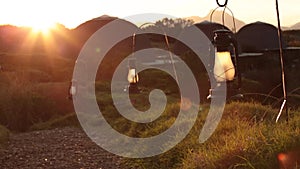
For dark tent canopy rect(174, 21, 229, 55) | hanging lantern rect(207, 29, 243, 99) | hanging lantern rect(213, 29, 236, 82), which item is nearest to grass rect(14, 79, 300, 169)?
hanging lantern rect(207, 29, 243, 99)

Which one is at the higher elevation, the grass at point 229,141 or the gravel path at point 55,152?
the grass at point 229,141

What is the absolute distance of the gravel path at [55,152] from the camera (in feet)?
26.6

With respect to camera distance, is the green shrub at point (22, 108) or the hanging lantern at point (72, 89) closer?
the hanging lantern at point (72, 89)

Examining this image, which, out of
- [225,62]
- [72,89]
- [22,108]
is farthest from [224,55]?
[22,108]

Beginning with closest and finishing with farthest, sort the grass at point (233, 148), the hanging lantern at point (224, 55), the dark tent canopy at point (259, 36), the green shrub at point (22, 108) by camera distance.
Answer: the hanging lantern at point (224, 55) < the grass at point (233, 148) < the green shrub at point (22, 108) < the dark tent canopy at point (259, 36)

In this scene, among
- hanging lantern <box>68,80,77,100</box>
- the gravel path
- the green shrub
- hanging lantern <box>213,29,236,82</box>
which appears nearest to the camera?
hanging lantern <box>213,29,236,82</box>

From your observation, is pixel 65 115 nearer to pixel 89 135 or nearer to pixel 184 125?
pixel 89 135

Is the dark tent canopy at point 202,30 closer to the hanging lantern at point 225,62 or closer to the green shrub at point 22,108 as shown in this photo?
the green shrub at point 22,108

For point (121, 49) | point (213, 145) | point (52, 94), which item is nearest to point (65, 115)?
point (52, 94)

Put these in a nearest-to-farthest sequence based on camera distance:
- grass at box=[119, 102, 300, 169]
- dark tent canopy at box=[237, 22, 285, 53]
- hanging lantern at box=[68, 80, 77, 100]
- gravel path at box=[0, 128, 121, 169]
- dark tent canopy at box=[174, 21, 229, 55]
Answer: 1. grass at box=[119, 102, 300, 169]
2. gravel path at box=[0, 128, 121, 169]
3. hanging lantern at box=[68, 80, 77, 100]
4. dark tent canopy at box=[174, 21, 229, 55]
5. dark tent canopy at box=[237, 22, 285, 53]

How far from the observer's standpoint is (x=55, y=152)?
9.26 m

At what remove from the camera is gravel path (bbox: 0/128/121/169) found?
26.6 ft

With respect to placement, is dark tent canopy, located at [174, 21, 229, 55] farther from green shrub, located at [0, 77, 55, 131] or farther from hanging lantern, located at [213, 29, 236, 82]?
hanging lantern, located at [213, 29, 236, 82]

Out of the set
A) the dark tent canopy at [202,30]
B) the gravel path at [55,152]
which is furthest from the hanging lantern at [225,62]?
the dark tent canopy at [202,30]
